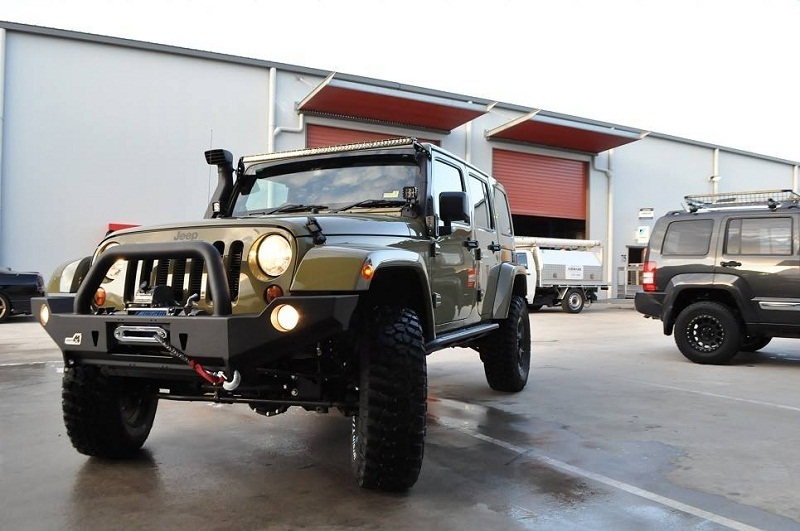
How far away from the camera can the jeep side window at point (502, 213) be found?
6211 millimetres

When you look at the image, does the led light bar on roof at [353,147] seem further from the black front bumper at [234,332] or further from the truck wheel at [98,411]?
the truck wheel at [98,411]

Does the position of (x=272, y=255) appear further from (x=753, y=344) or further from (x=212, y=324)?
(x=753, y=344)

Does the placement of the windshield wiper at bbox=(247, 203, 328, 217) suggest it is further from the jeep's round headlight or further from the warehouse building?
the warehouse building

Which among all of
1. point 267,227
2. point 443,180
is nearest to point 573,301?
point 443,180

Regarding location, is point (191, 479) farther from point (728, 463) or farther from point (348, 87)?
point (348, 87)

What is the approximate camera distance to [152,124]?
16.7m

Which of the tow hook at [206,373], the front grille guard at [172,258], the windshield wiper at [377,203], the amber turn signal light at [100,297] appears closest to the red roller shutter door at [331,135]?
the windshield wiper at [377,203]

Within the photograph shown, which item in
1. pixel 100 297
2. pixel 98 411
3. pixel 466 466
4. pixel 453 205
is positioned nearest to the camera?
pixel 100 297

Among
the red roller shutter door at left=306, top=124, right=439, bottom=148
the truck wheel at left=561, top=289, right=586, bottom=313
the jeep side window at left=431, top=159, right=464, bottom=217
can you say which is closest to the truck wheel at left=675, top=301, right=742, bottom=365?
the jeep side window at left=431, top=159, right=464, bottom=217

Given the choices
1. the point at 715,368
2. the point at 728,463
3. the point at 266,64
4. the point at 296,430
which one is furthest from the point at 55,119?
the point at 728,463

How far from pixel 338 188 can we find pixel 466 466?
201 cm

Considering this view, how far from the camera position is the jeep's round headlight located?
3084mm

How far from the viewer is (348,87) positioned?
1756cm

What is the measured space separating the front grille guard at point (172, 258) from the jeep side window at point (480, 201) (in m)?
2.74
